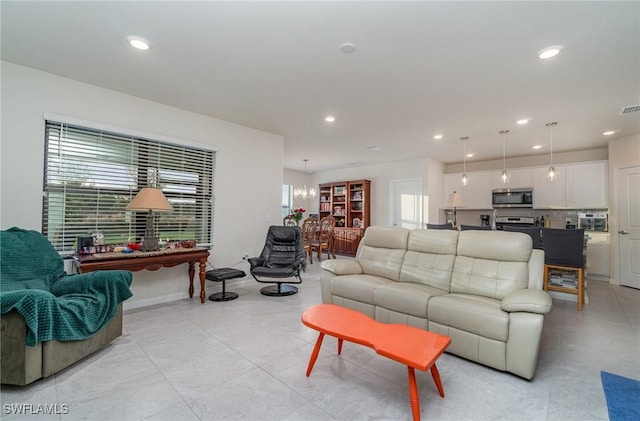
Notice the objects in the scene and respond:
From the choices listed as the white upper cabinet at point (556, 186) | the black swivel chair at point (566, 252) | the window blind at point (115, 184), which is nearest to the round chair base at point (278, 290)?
the window blind at point (115, 184)

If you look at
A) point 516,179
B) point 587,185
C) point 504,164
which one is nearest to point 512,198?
point 516,179

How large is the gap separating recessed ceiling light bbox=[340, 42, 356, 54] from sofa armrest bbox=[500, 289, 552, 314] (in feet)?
8.00

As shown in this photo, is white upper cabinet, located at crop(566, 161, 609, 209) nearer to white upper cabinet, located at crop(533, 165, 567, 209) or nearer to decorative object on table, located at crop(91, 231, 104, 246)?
Answer: white upper cabinet, located at crop(533, 165, 567, 209)

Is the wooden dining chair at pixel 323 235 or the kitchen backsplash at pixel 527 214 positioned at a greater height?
the kitchen backsplash at pixel 527 214

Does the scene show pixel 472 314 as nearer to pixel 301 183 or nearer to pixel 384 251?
pixel 384 251

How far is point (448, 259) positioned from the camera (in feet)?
9.84

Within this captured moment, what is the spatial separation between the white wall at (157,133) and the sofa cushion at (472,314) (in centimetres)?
323

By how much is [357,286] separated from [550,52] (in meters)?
2.82

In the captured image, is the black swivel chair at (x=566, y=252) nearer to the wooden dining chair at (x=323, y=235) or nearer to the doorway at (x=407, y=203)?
the doorway at (x=407, y=203)

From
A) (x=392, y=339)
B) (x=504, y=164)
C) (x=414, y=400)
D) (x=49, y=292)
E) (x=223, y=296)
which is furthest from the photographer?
(x=504, y=164)

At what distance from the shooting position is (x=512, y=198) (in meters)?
6.22

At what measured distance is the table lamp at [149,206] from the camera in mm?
3266


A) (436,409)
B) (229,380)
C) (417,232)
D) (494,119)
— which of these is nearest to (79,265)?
(229,380)

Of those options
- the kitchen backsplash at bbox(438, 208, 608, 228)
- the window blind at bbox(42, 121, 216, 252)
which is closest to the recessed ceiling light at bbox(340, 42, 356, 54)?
the window blind at bbox(42, 121, 216, 252)
